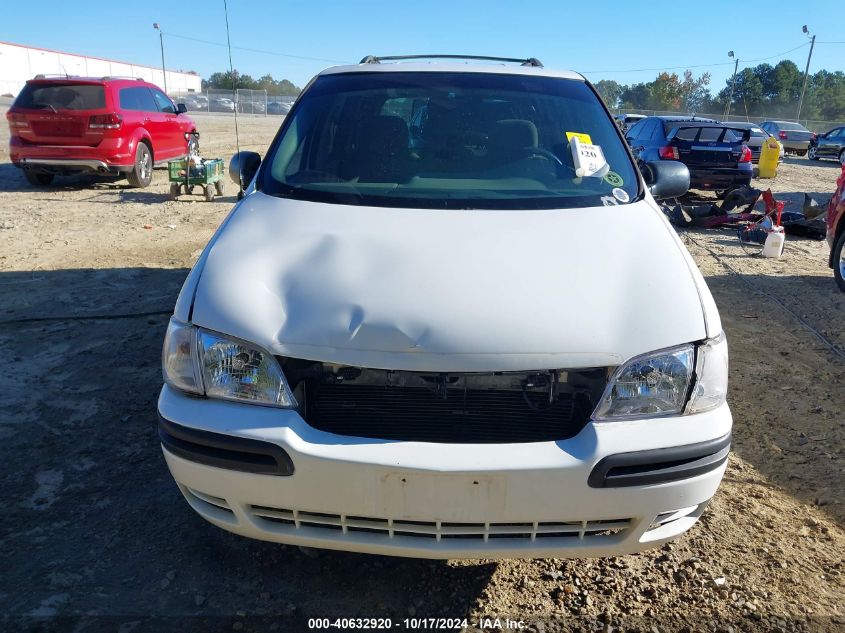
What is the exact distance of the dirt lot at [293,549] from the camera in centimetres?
223

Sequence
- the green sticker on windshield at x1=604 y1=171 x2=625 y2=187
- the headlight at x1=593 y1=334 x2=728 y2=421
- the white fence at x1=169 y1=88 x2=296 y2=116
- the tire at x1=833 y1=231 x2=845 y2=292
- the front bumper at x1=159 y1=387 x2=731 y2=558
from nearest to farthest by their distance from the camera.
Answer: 1. the front bumper at x1=159 y1=387 x2=731 y2=558
2. the headlight at x1=593 y1=334 x2=728 y2=421
3. the green sticker on windshield at x1=604 y1=171 x2=625 y2=187
4. the tire at x1=833 y1=231 x2=845 y2=292
5. the white fence at x1=169 y1=88 x2=296 y2=116

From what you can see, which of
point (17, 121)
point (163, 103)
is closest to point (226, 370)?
point (17, 121)

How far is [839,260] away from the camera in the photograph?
635 cm

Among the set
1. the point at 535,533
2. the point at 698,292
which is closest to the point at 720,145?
the point at 698,292

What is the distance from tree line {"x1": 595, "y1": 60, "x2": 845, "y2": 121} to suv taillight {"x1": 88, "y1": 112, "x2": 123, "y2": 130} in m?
63.5

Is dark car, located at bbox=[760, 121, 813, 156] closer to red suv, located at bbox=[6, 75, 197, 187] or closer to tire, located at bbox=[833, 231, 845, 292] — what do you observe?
tire, located at bbox=[833, 231, 845, 292]

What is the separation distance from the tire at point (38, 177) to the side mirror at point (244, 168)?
8873 mm

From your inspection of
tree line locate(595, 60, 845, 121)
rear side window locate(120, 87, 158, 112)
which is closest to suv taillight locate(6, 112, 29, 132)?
rear side window locate(120, 87, 158, 112)

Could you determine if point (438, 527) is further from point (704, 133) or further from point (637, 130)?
point (637, 130)

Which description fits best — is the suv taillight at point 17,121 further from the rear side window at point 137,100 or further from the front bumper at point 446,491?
the front bumper at point 446,491

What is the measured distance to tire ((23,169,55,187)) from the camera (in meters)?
10.6

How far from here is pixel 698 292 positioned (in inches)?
84.0

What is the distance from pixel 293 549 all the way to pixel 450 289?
4.18 ft

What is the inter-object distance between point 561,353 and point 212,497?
3.88 feet
